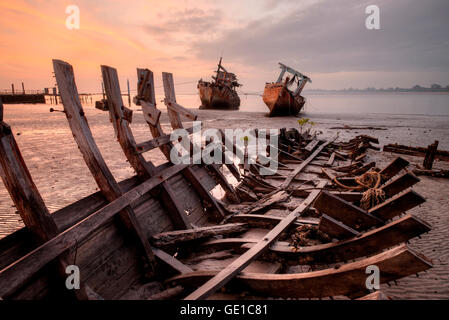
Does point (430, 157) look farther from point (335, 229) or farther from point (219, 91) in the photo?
point (219, 91)

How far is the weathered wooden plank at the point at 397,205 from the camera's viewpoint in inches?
88.8

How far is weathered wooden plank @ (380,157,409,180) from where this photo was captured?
334cm

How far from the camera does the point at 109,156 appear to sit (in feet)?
34.9

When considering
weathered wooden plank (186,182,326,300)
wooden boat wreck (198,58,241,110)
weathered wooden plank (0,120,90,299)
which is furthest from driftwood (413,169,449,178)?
wooden boat wreck (198,58,241,110)

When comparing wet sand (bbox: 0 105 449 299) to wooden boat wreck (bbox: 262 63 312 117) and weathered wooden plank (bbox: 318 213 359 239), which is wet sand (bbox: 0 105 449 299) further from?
wooden boat wreck (bbox: 262 63 312 117)

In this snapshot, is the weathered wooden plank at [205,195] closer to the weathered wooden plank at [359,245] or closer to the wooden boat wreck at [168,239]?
the wooden boat wreck at [168,239]

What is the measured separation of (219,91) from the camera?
1768 inches

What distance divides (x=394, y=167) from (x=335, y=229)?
1.78 metres

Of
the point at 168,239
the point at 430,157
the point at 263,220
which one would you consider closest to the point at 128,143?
the point at 168,239

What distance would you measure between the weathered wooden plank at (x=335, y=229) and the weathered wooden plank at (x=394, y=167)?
1.62m

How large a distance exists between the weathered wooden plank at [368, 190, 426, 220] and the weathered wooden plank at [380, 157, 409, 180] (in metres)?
1.19
